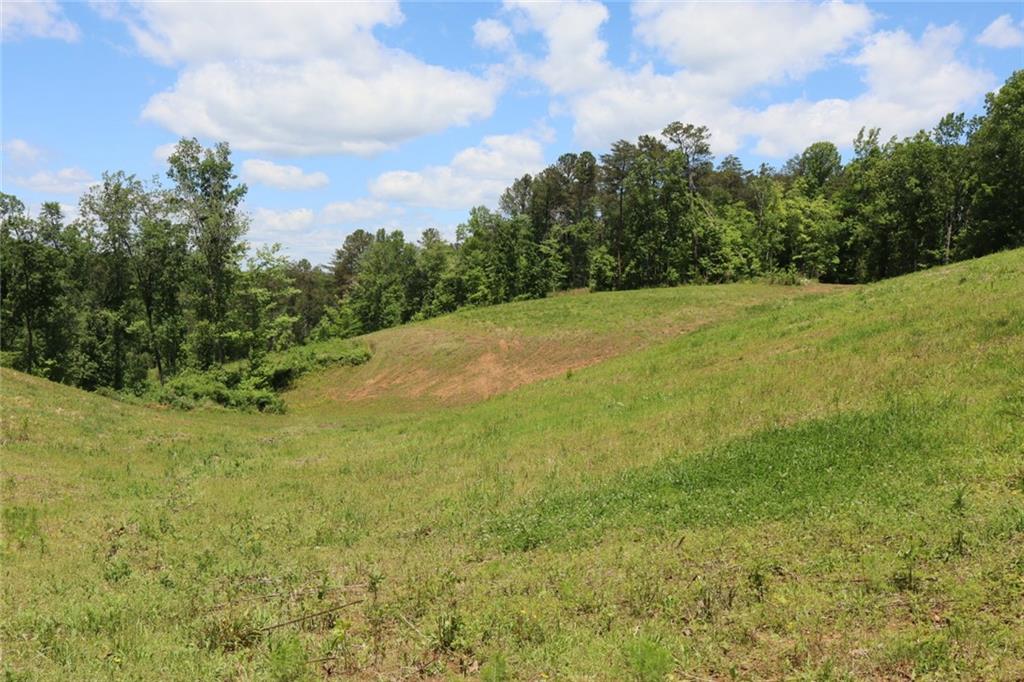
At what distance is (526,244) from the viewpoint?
72500 mm

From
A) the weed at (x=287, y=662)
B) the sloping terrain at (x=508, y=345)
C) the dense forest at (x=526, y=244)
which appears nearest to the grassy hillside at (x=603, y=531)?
the weed at (x=287, y=662)

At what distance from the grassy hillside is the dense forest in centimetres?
2628

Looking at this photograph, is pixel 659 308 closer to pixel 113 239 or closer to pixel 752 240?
pixel 752 240

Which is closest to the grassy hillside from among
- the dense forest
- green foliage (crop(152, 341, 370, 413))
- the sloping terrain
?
green foliage (crop(152, 341, 370, 413))

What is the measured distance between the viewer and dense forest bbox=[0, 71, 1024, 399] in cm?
4353

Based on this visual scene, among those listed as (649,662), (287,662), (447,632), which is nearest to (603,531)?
(447,632)

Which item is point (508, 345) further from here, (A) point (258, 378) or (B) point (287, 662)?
(B) point (287, 662)

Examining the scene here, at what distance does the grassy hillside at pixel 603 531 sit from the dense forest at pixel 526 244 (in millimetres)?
26281

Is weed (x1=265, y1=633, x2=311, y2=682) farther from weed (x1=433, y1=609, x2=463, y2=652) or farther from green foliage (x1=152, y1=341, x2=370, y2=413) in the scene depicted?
green foliage (x1=152, y1=341, x2=370, y2=413)

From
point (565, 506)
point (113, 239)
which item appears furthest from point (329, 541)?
point (113, 239)

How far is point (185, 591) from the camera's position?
838 centimetres

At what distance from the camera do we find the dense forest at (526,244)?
43.5 meters

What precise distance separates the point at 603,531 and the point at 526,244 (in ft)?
A: 213

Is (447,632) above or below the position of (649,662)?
below
